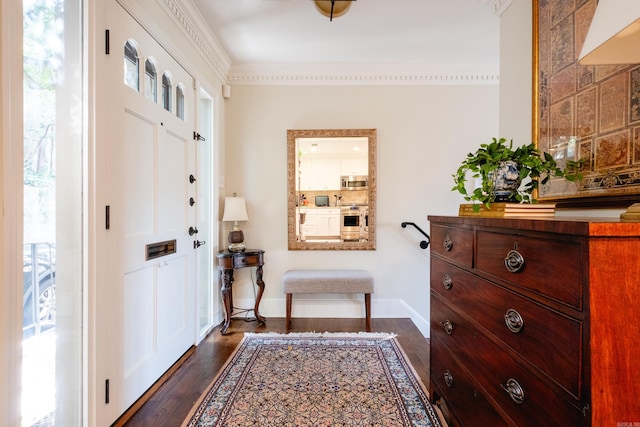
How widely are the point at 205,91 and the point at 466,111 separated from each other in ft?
Result: 9.48

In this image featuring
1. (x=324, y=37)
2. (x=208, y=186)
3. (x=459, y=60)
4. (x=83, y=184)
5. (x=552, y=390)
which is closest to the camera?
(x=552, y=390)

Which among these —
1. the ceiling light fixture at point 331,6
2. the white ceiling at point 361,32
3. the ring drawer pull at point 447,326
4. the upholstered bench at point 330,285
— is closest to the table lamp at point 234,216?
the upholstered bench at point 330,285

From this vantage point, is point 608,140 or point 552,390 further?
point 608,140

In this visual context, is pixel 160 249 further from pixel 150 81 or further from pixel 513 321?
pixel 513 321

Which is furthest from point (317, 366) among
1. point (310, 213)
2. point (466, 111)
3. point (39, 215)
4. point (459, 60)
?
point (459, 60)

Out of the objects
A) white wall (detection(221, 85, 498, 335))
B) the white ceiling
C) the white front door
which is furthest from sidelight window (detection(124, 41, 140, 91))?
white wall (detection(221, 85, 498, 335))

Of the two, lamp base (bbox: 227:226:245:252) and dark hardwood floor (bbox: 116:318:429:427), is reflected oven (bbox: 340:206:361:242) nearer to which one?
dark hardwood floor (bbox: 116:318:429:427)

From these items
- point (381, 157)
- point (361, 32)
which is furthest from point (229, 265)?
point (361, 32)

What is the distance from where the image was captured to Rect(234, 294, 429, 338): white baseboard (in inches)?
123

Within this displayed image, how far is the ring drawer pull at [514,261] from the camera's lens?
2.85 ft

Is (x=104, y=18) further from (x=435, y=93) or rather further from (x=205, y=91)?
(x=435, y=93)

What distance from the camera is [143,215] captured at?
5.78 ft

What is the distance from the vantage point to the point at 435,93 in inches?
125

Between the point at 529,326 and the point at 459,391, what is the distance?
0.65 m
